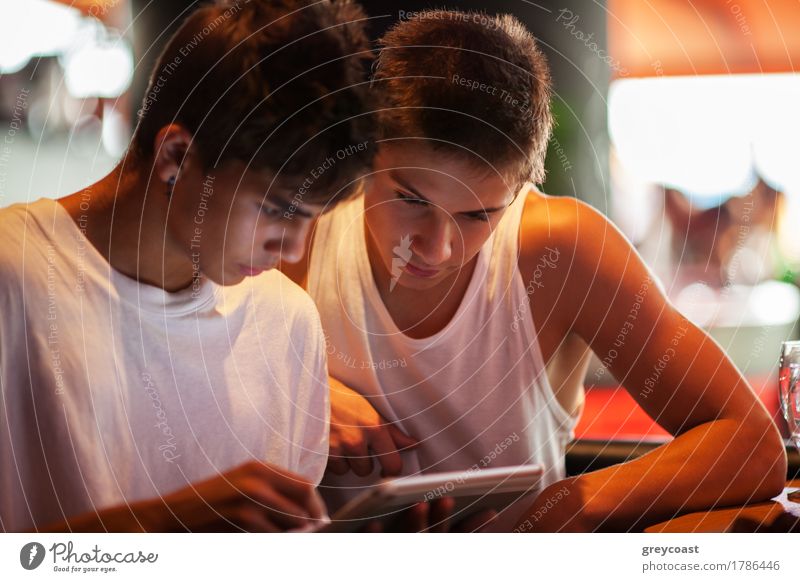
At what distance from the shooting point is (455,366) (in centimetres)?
76

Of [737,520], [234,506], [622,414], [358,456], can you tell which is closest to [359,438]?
[358,456]

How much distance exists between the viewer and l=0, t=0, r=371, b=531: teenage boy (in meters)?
0.68

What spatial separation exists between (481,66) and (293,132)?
0.54 ft

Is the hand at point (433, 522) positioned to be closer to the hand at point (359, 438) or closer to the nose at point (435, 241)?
the hand at point (359, 438)

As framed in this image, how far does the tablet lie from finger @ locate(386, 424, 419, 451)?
0.08 ft

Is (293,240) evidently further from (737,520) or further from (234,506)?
(737,520)

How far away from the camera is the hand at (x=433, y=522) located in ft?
2.46

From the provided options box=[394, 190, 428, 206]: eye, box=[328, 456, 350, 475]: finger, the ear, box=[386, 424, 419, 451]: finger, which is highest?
the ear

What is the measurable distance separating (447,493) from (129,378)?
28 cm

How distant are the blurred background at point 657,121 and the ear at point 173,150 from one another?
0.07m

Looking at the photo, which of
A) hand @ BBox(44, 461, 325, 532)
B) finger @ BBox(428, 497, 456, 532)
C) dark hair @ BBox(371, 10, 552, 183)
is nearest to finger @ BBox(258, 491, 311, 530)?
hand @ BBox(44, 461, 325, 532)

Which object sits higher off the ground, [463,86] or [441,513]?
[463,86]

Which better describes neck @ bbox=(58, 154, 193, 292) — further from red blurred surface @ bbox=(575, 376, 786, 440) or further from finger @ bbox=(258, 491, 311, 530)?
red blurred surface @ bbox=(575, 376, 786, 440)
